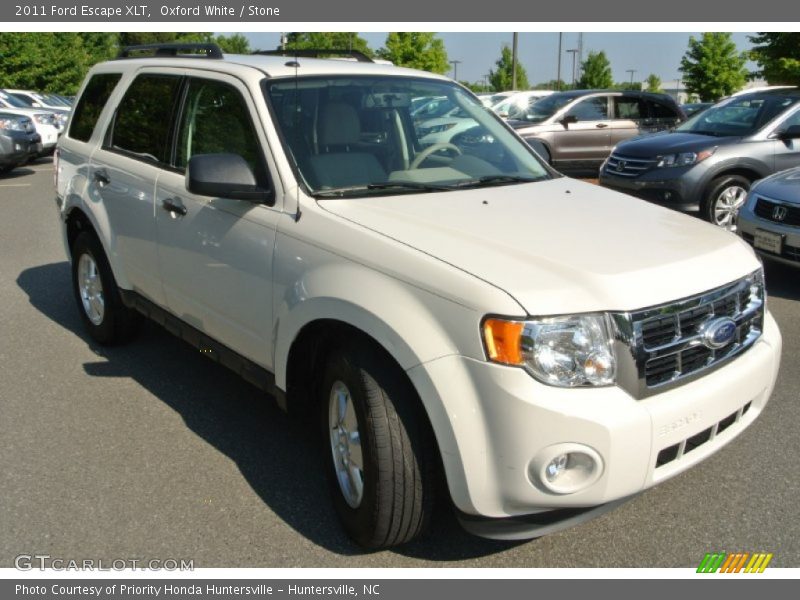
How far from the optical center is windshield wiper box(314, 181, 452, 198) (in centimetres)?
338

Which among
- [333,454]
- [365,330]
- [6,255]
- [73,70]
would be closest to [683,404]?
[365,330]

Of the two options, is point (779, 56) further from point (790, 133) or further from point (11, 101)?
point (11, 101)

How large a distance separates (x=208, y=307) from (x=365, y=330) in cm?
132

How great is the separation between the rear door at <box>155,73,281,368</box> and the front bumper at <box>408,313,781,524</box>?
1102 millimetres

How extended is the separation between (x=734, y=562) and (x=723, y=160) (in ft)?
21.8

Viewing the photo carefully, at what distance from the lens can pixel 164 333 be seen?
5.67 meters

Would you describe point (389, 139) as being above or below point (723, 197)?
above

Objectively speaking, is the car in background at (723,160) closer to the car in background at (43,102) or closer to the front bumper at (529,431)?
the front bumper at (529,431)

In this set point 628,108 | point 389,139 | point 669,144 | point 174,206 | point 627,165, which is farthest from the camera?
point 628,108

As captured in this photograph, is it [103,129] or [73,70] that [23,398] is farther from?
[73,70]

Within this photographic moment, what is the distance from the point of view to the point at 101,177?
482 cm

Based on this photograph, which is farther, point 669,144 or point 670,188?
point 669,144

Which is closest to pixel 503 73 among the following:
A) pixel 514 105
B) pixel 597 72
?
pixel 597 72

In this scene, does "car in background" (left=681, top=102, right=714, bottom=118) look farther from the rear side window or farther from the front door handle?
the front door handle
